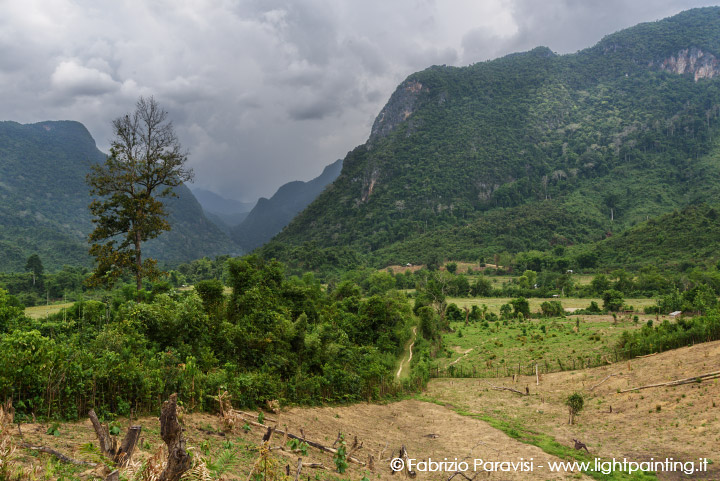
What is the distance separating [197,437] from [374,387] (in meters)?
11.5

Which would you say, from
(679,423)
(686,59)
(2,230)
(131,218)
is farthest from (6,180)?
(686,59)

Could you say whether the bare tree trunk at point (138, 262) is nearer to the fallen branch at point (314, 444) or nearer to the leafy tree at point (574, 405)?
the fallen branch at point (314, 444)

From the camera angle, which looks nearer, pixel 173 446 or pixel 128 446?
pixel 173 446

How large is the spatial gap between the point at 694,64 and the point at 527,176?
114980mm

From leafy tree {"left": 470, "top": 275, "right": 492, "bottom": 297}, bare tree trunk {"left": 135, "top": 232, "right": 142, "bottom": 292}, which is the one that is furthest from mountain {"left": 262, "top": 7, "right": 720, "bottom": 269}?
bare tree trunk {"left": 135, "top": 232, "right": 142, "bottom": 292}

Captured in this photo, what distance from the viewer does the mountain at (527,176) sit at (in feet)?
383

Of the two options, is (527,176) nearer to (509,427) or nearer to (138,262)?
(509,427)

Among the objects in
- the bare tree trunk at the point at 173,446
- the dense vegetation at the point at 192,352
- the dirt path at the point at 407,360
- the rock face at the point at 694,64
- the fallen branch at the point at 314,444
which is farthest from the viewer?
the rock face at the point at 694,64

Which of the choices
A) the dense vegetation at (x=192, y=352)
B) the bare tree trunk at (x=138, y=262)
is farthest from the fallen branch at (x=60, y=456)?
A: the bare tree trunk at (x=138, y=262)

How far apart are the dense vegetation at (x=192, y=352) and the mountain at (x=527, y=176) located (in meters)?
78.4

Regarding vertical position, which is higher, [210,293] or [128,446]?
[210,293]

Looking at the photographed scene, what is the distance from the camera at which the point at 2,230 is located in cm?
10662

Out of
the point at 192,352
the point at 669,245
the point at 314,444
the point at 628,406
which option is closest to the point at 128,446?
the point at 314,444

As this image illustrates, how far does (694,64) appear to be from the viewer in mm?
190250
